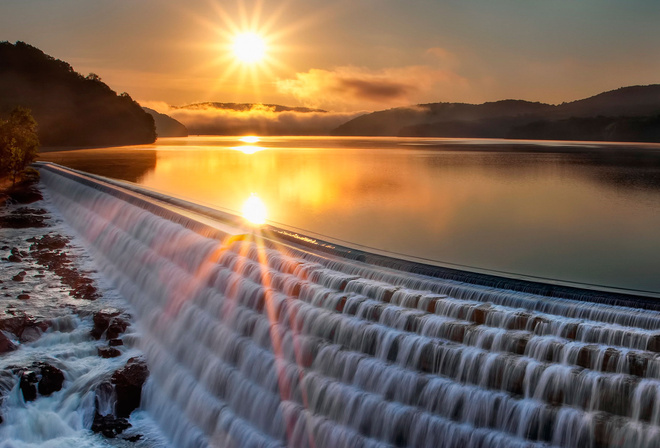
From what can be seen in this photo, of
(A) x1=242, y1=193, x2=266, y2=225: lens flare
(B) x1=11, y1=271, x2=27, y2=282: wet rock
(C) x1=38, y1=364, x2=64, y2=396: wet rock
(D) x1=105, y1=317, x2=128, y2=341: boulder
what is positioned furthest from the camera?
(A) x1=242, y1=193, x2=266, y2=225: lens flare

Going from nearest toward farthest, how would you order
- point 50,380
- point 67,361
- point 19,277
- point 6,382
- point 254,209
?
point 6,382 → point 50,380 → point 67,361 → point 19,277 → point 254,209

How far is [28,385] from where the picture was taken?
14828 millimetres

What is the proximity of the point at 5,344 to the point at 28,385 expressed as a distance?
8.61 feet

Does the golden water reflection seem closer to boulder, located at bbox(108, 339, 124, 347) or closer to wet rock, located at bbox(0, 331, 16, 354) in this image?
boulder, located at bbox(108, 339, 124, 347)

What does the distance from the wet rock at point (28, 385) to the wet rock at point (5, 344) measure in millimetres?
1933

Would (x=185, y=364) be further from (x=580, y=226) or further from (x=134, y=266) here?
(x=580, y=226)

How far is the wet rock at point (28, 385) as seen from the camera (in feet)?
48.1

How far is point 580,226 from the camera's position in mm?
29688

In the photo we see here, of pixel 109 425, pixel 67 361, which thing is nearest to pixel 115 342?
pixel 67 361

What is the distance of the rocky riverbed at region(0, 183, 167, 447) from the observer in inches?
545

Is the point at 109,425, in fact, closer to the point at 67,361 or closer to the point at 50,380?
the point at 50,380

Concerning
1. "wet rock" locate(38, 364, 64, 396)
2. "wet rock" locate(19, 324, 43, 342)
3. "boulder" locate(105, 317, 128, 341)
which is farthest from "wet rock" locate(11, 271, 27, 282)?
"wet rock" locate(38, 364, 64, 396)

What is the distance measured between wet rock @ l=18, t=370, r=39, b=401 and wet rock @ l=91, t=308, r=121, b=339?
316cm

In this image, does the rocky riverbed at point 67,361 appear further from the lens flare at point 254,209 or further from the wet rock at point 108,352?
the lens flare at point 254,209
